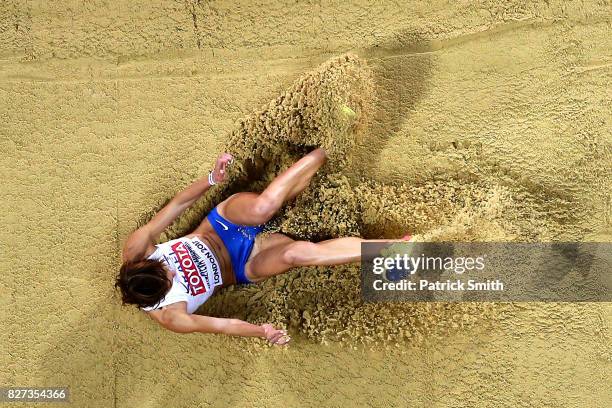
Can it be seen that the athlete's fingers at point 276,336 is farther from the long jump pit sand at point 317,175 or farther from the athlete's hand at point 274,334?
the long jump pit sand at point 317,175

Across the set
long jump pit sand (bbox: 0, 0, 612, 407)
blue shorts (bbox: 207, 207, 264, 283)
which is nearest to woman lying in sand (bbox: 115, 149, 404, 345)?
blue shorts (bbox: 207, 207, 264, 283)

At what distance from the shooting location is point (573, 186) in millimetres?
2879

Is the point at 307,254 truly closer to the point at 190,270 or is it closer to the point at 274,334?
the point at 274,334

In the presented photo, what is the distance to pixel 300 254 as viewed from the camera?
2.71 m

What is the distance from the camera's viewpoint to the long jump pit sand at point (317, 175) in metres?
2.84

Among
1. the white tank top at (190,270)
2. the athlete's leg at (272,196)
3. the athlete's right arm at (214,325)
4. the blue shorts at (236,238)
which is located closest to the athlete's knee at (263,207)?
the athlete's leg at (272,196)

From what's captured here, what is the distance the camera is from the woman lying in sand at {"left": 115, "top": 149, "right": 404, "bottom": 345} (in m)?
2.57

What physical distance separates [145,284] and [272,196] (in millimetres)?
688

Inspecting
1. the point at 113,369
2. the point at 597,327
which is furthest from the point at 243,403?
the point at 597,327

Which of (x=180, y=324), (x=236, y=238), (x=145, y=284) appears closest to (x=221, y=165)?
(x=236, y=238)

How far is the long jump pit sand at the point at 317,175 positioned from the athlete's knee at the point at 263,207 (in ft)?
0.77

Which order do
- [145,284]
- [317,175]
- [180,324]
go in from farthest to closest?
1. [317,175]
2. [180,324]
3. [145,284]

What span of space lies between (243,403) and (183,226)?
0.96m

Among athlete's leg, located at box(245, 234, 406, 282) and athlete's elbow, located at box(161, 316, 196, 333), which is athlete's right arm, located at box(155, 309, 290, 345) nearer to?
athlete's elbow, located at box(161, 316, 196, 333)
